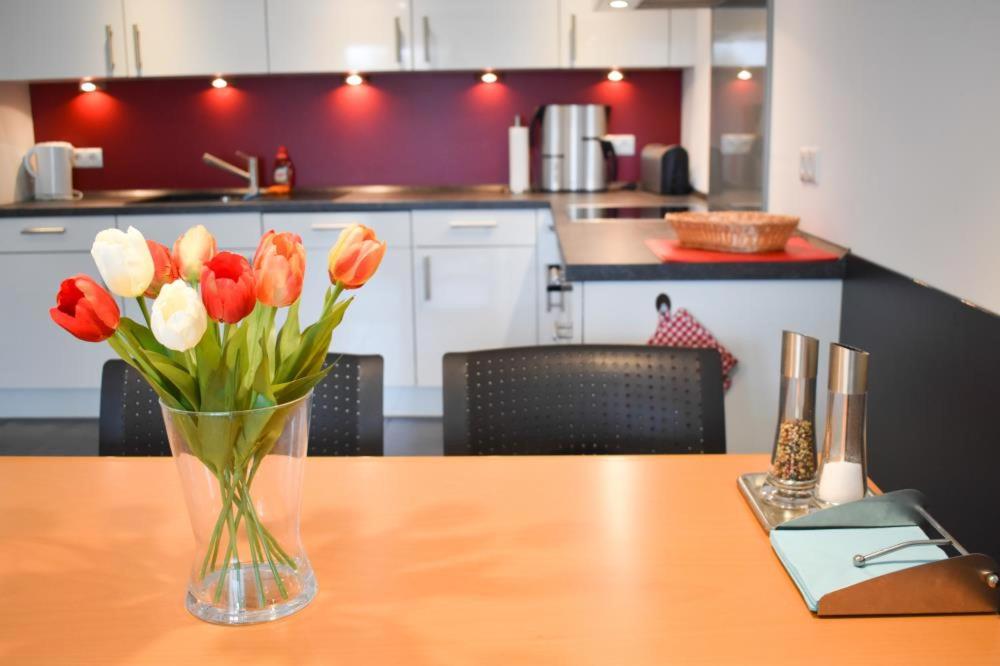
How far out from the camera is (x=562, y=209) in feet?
12.7

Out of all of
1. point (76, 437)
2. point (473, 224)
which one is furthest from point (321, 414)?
point (76, 437)

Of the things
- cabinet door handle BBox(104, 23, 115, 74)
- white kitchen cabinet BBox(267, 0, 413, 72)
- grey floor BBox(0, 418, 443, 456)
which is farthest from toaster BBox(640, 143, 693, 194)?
cabinet door handle BBox(104, 23, 115, 74)

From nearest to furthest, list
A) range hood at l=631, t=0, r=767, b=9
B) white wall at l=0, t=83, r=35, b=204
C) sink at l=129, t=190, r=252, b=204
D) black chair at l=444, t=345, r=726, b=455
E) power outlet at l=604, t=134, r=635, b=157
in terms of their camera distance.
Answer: black chair at l=444, t=345, r=726, b=455
range hood at l=631, t=0, r=767, b=9
white wall at l=0, t=83, r=35, b=204
sink at l=129, t=190, r=252, b=204
power outlet at l=604, t=134, r=635, b=157

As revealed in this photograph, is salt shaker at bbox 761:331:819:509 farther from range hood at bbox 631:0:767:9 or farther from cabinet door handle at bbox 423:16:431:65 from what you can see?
cabinet door handle at bbox 423:16:431:65

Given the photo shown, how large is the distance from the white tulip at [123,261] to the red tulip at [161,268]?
64 mm

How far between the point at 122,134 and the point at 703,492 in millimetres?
4082

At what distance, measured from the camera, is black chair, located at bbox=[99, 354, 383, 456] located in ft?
5.60

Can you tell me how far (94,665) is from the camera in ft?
3.23

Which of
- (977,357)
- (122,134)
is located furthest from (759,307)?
(122,134)

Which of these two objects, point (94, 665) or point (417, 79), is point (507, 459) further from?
point (417, 79)

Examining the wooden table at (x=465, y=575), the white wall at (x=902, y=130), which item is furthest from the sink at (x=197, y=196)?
the wooden table at (x=465, y=575)

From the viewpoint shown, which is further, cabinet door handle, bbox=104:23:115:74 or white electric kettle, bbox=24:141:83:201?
white electric kettle, bbox=24:141:83:201

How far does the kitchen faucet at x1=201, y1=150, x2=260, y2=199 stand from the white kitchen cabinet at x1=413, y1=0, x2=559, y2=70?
892mm

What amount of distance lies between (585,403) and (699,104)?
2.89 meters
